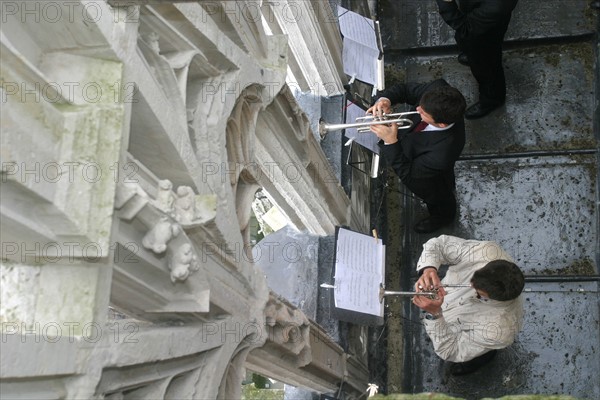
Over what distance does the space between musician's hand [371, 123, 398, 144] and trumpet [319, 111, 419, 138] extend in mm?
23

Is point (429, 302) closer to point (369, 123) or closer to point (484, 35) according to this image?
point (369, 123)

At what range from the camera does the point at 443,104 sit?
4348 millimetres

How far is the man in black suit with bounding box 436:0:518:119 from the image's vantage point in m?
5.02

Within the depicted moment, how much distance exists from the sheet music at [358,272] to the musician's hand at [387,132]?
0.54 metres

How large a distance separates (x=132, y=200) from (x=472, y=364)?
3570 mm

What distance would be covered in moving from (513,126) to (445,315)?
178cm

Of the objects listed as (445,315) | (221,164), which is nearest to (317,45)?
(445,315)

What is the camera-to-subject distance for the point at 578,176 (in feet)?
18.3

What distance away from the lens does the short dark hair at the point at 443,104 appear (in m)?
4.35

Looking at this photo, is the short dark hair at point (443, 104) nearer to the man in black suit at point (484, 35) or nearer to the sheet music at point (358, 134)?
the sheet music at point (358, 134)

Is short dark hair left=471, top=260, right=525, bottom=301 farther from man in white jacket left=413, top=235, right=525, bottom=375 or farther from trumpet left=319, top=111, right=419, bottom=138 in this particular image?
trumpet left=319, top=111, right=419, bottom=138

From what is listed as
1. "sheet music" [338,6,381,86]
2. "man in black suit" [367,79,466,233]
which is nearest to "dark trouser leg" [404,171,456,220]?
"man in black suit" [367,79,466,233]

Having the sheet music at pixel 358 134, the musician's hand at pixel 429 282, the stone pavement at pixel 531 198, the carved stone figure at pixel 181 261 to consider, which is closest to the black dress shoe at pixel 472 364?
the stone pavement at pixel 531 198

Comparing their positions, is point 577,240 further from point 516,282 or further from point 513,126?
point 516,282
